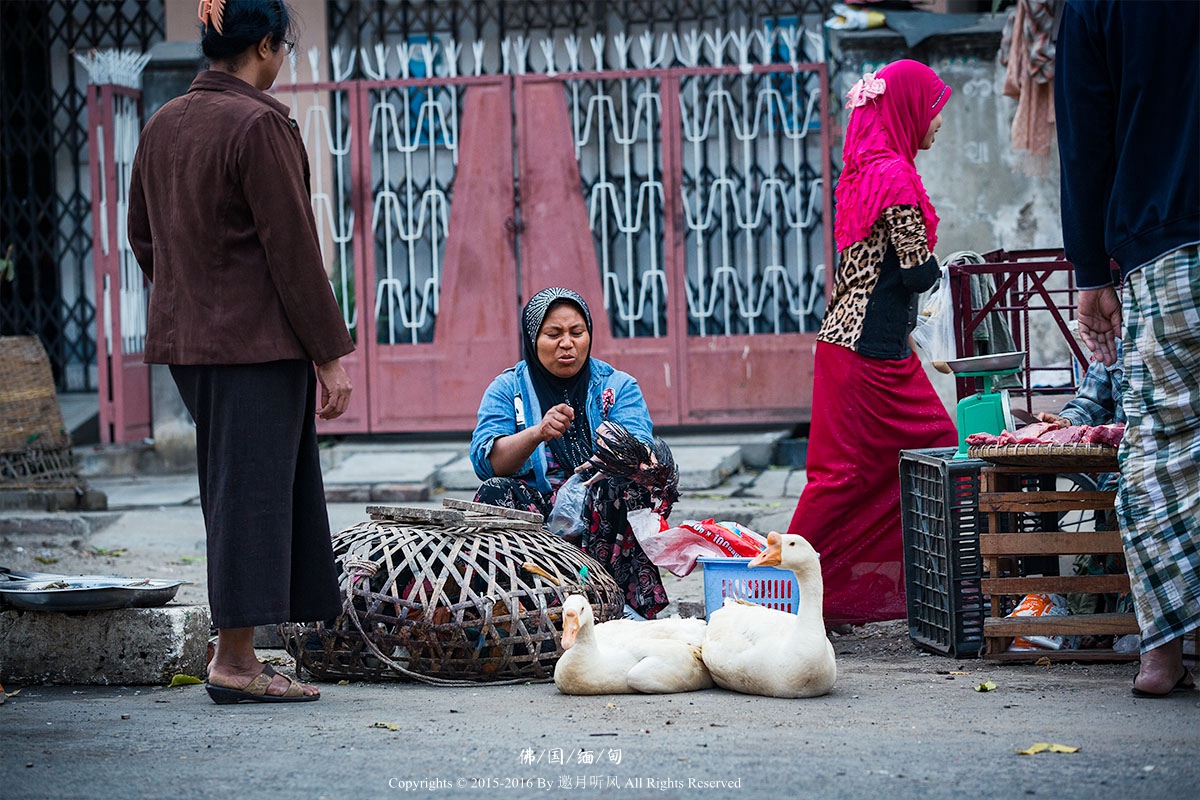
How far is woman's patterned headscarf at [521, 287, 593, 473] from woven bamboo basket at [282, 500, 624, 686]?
628 millimetres

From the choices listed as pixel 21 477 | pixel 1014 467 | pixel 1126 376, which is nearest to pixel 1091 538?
pixel 1014 467

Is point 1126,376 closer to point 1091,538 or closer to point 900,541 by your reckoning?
point 1091,538

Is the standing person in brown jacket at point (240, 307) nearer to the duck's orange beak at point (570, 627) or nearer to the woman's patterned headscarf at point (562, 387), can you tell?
the duck's orange beak at point (570, 627)

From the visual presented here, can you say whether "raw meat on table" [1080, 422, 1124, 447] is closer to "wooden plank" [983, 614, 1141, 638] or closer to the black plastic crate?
the black plastic crate

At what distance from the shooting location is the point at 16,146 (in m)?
10.3

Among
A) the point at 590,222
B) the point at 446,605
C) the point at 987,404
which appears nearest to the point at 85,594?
the point at 446,605

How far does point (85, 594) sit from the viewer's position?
407 cm

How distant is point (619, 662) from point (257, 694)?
0.92 metres

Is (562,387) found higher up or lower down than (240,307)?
lower down

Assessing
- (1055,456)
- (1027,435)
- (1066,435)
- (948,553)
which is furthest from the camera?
(948,553)

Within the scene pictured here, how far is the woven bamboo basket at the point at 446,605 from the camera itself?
3.97 meters

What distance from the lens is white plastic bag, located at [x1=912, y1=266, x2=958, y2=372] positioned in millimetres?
4723

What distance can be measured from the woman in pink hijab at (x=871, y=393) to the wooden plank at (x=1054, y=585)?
0.66 metres

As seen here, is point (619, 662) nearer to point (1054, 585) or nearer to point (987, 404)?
point (1054, 585)
